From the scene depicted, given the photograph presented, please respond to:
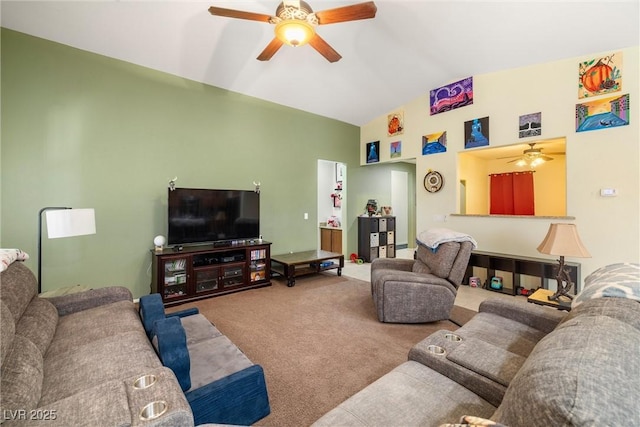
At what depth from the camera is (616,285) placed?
136cm

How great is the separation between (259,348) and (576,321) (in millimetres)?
2184

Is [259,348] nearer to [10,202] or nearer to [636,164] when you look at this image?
[10,202]

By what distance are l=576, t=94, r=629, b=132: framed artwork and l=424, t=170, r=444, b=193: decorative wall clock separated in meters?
1.79

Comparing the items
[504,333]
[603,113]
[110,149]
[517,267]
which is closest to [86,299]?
[110,149]

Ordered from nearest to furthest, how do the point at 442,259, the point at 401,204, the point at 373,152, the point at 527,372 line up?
1. the point at 527,372
2. the point at 442,259
3. the point at 373,152
4. the point at 401,204

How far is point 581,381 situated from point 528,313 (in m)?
1.44

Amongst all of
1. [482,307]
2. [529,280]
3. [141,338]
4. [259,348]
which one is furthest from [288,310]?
[529,280]

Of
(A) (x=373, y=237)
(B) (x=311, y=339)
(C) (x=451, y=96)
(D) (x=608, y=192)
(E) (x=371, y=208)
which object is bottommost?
(B) (x=311, y=339)

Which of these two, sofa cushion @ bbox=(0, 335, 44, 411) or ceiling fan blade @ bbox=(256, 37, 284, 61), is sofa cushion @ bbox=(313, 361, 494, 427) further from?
ceiling fan blade @ bbox=(256, 37, 284, 61)

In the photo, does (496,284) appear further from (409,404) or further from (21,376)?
(21,376)

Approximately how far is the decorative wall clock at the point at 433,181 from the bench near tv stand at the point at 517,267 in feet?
4.05

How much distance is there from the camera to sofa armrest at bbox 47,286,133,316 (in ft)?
6.96

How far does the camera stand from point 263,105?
4688 millimetres

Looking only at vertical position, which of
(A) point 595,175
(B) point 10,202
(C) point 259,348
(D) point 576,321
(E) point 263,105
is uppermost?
(E) point 263,105
